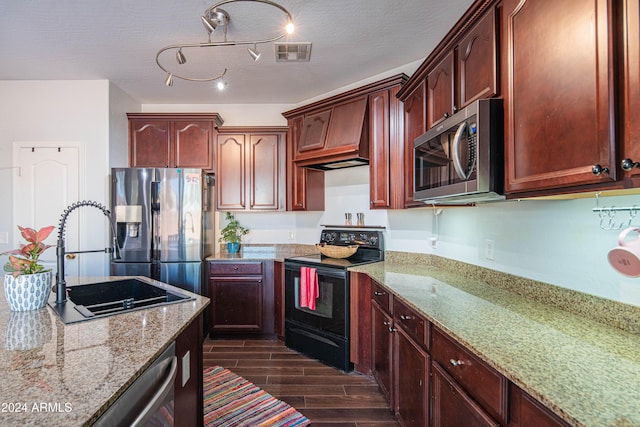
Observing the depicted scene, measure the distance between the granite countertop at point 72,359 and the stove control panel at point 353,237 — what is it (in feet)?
6.36

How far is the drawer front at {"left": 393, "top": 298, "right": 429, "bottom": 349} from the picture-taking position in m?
1.58

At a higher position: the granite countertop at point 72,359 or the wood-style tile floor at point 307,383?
the granite countertop at point 72,359

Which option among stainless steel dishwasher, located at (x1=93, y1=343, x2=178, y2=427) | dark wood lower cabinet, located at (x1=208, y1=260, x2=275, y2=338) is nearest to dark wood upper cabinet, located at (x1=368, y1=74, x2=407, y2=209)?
dark wood lower cabinet, located at (x1=208, y1=260, x2=275, y2=338)

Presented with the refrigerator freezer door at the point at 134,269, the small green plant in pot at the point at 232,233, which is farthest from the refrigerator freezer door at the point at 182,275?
the small green plant in pot at the point at 232,233

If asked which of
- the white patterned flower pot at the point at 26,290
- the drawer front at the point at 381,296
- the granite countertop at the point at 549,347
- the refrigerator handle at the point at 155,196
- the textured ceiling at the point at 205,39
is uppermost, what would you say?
the textured ceiling at the point at 205,39

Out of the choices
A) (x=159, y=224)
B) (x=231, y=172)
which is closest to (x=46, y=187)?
(x=159, y=224)

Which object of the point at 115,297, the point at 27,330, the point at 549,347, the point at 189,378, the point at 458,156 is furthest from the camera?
the point at 115,297

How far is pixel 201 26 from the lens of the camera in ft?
7.79

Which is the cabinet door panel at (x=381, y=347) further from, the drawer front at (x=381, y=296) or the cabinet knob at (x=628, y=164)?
the cabinet knob at (x=628, y=164)

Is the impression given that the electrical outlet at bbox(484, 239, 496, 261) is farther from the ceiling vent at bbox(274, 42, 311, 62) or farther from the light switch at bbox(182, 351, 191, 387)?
the ceiling vent at bbox(274, 42, 311, 62)

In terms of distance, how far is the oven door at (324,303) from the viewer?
8.75ft

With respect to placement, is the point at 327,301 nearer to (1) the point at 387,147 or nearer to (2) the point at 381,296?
(2) the point at 381,296

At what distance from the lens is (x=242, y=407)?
2.19 m

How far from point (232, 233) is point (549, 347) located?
3.22 meters
